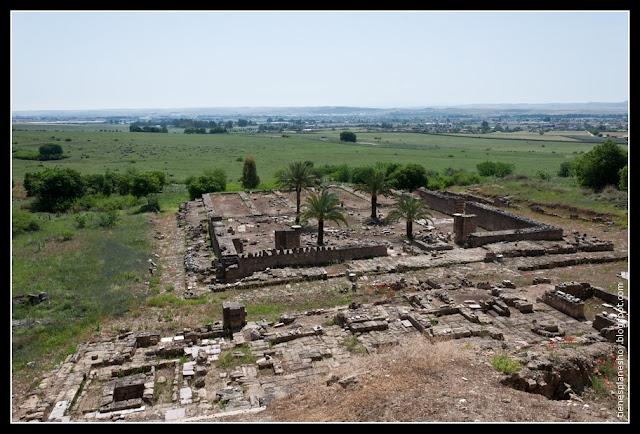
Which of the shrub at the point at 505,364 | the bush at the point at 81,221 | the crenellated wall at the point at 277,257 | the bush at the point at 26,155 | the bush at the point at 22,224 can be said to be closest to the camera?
the shrub at the point at 505,364

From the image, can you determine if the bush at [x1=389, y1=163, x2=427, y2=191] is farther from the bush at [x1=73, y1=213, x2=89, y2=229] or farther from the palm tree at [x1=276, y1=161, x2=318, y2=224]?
the bush at [x1=73, y1=213, x2=89, y2=229]

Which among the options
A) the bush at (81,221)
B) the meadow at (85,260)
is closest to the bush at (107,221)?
the meadow at (85,260)

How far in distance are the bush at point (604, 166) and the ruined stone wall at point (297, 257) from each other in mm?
21870

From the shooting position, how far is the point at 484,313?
49.3ft

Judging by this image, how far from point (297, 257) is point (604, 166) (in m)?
25.8

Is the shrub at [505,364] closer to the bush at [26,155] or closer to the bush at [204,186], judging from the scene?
the bush at [204,186]

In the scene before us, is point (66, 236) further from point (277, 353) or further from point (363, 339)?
point (363, 339)

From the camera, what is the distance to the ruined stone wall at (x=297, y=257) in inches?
786

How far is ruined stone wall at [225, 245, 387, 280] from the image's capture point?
1995 centimetres

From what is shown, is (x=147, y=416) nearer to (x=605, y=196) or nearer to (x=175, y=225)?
(x=175, y=225)

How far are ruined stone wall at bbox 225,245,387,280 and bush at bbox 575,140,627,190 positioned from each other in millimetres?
21870

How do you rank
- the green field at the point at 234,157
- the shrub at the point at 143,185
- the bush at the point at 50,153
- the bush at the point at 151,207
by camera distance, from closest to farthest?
the bush at the point at 151,207 → the shrub at the point at 143,185 → the green field at the point at 234,157 → the bush at the point at 50,153

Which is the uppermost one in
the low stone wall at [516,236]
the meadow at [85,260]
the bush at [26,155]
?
the bush at [26,155]

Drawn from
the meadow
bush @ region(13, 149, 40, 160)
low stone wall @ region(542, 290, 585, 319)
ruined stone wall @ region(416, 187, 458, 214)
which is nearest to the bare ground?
low stone wall @ region(542, 290, 585, 319)
